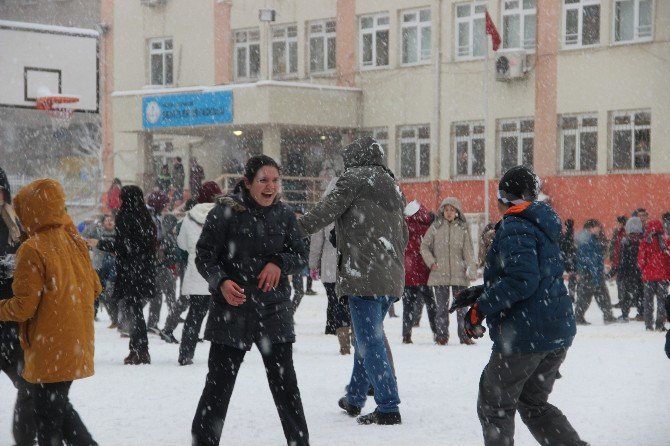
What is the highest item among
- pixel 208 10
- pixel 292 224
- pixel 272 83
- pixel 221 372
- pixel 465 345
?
pixel 208 10

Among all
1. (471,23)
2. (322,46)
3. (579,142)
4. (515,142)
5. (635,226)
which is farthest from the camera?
(322,46)

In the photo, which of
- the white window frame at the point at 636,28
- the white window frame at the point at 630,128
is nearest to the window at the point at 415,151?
the white window frame at the point at 630,128

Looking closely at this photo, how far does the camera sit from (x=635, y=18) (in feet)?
105

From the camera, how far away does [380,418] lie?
8.14 meters

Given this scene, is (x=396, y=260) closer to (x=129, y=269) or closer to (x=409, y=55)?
(x=129, y=269)

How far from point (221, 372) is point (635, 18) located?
2715cm

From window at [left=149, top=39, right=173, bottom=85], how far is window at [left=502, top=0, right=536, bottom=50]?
41.0ft

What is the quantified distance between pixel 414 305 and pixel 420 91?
21.8 metres

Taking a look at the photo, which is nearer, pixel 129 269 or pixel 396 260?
pixel 396 260

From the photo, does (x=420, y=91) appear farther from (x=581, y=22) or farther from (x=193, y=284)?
(x=193, y=284)

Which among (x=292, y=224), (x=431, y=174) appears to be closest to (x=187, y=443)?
(x=292, y=224)

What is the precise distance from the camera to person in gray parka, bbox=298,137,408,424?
8078 mm

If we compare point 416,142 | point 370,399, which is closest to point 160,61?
point 416,142

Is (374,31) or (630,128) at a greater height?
(374,31)
